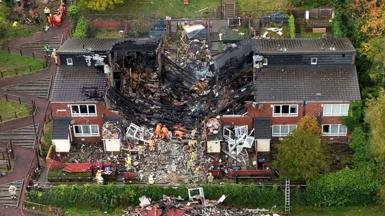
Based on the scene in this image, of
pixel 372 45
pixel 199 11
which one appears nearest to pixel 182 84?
pixel 199 11

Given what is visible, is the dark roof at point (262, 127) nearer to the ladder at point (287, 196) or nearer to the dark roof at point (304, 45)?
the ladder at point (287, 196)

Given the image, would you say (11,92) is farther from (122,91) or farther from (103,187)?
(103,187)

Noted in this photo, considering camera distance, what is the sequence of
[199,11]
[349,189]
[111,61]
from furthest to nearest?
[199,11], [111,61], [349,189]

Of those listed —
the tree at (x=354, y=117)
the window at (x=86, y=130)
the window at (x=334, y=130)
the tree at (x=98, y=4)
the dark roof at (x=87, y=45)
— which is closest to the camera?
the tree at (x=354, y=117)

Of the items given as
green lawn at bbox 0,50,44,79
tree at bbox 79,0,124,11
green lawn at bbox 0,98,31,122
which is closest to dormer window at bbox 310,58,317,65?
tree at bbox 79,0,124,11

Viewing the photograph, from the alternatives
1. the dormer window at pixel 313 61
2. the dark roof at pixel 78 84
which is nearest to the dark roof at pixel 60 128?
the dark roof at pixel 78 84

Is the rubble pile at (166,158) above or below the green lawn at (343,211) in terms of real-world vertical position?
above

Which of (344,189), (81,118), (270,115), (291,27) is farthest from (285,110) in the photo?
(81,118)
